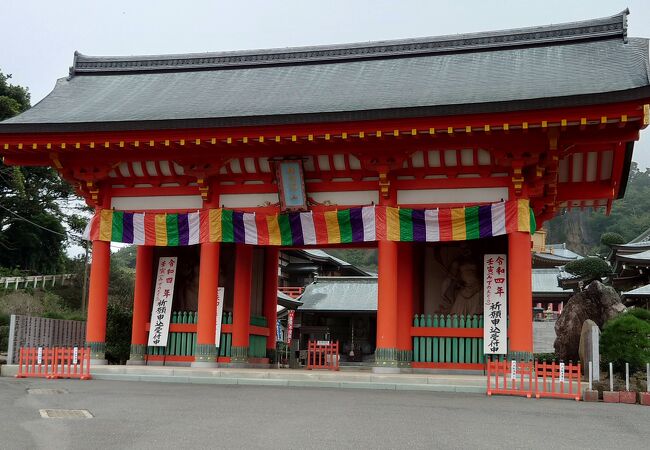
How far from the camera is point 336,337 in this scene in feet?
117

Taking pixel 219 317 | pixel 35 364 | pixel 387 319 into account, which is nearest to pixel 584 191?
pixel 387 319

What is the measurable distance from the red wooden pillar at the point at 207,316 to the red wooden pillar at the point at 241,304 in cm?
146

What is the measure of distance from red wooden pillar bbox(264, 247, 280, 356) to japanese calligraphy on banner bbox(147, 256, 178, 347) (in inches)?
95.9

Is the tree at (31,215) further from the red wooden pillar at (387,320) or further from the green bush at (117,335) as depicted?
the red wooden pillar at (387,320)

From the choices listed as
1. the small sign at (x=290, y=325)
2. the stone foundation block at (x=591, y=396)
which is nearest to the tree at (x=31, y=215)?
the small sign at (x=290, y=325)

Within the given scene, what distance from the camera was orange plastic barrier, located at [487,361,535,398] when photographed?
11078mm

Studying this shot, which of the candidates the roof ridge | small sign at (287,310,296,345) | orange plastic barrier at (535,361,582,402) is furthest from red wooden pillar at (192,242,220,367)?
small sign at (287,310,296,345)

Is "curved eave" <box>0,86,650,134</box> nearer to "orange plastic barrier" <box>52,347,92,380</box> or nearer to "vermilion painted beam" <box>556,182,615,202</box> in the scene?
"orange plastic barrier" <box>52,347,92,380</box>

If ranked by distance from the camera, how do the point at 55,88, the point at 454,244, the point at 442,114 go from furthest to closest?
the point at 55,88 → the point at 454,244 → the point at 442,114

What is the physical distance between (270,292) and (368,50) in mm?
6416

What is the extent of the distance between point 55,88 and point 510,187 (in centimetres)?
1160

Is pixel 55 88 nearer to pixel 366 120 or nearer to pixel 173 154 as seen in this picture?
pixel 173 154

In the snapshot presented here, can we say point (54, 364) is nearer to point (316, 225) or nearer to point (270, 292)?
point (316, 225)

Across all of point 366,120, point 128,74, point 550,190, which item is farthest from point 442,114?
point 128,74
